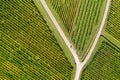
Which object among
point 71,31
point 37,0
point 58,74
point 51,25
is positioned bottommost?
point 58,74

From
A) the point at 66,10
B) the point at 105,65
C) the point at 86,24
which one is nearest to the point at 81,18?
the point at 86,24

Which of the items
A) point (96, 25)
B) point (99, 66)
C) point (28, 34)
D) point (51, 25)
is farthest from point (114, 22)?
point (28, 34)

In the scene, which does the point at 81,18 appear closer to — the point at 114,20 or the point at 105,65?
the point at 114,20

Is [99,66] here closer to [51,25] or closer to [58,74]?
[58,74]

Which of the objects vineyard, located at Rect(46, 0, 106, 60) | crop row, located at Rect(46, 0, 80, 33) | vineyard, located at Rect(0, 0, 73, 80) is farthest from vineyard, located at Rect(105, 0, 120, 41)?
vineyard, located at Rect(0, 0, 73, 80)

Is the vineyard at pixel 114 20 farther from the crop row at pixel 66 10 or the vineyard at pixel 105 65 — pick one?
the crop row at pixel 66 10

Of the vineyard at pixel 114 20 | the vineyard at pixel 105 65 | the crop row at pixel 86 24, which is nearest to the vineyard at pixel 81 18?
the crop row at pixel 86 24
